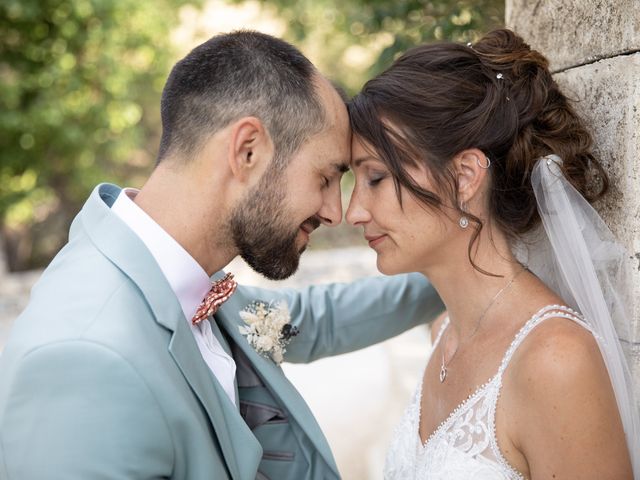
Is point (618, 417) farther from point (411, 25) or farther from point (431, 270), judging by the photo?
point (411, 25)

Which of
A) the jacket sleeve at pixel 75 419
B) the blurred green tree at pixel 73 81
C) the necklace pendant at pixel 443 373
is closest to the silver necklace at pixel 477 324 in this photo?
the necklace pendant at pixel 443 373

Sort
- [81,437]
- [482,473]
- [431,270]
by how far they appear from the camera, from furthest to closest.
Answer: [431,270]
[482,473]
[81,437]

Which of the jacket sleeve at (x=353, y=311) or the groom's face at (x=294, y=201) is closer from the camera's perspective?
the groom's face at (x=294, y=201)

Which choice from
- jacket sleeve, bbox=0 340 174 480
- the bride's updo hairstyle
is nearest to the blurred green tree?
the bride's updo hairstyle

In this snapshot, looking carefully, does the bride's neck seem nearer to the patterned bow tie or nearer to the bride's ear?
the bride's ear

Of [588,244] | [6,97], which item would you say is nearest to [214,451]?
[588,244]

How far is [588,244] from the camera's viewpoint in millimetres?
2172

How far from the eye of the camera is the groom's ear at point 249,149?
2182 millimetres

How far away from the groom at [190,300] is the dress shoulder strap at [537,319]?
2.35 ft

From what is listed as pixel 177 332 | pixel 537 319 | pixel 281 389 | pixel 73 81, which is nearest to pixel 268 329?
pixel 281 389

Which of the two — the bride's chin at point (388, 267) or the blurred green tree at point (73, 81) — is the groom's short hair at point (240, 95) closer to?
the bride's chin at point (388, 267)

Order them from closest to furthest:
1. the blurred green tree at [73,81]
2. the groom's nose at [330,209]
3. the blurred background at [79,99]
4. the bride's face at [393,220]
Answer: the bride's face at [393,220], the groom's nose at [330,209], the blurred background at [79,99], the blurred green tree at [73,81]

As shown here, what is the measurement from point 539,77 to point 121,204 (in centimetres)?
144

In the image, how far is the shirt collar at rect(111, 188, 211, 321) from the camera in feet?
7.17
